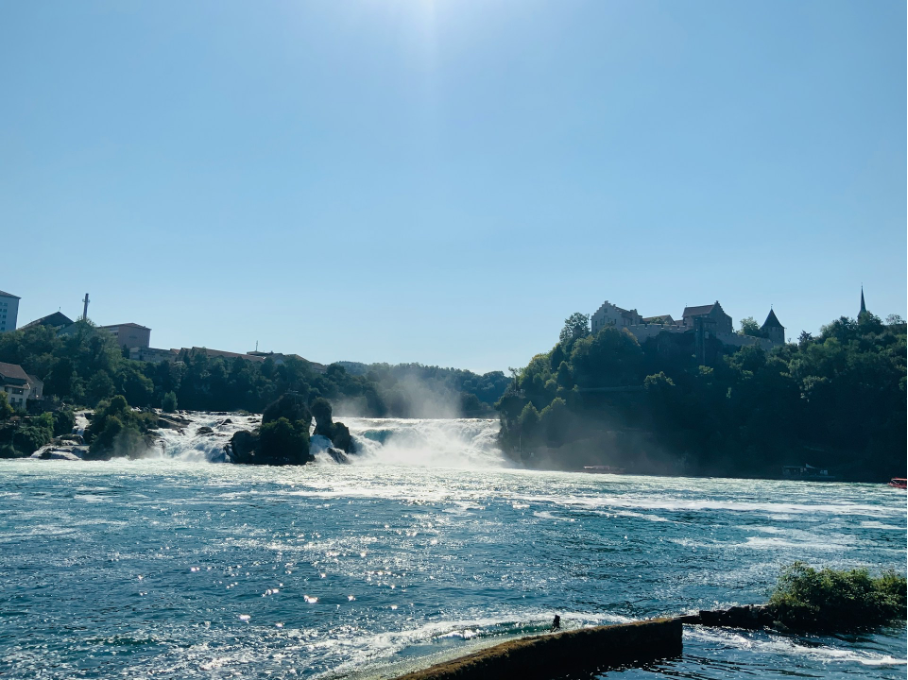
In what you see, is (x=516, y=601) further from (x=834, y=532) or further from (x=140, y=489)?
(x=140, y=489)

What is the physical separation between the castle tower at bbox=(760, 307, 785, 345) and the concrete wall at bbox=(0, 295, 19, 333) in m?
156

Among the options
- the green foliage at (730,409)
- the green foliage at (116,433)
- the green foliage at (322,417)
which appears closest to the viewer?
the green foliage at (116,433)

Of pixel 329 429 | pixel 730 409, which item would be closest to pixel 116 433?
pixel 329 429

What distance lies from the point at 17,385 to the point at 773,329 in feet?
477

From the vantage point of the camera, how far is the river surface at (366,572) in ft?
46.1

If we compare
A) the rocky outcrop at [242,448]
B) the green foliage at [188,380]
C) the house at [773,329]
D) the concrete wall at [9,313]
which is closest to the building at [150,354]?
the green foliage at [188,380]

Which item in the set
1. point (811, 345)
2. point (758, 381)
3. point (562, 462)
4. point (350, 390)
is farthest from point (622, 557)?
point (350, 390)

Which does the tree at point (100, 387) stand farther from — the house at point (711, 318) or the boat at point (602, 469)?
the house at point (711, 318)

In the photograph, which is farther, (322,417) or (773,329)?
(773,329)

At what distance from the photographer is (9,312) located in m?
125

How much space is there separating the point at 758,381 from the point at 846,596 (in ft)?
321

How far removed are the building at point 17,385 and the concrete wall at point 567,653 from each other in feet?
285

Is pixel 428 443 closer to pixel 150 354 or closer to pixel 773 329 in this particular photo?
pixel 150 354

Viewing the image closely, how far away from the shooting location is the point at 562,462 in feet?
349
